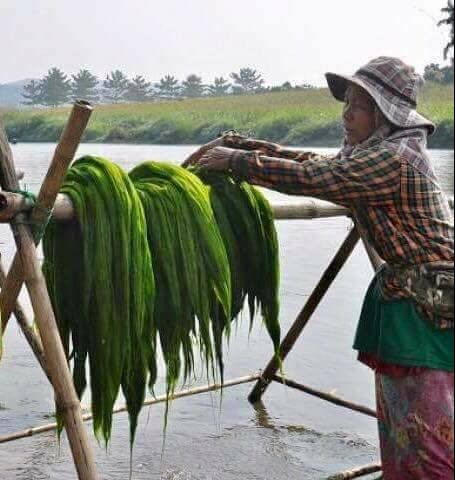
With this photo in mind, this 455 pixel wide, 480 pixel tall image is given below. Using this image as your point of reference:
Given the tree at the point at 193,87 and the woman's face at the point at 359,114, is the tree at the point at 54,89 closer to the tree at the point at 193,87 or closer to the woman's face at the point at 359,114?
the tree at the point at 193,87

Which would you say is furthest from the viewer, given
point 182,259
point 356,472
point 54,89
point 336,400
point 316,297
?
point 54,89

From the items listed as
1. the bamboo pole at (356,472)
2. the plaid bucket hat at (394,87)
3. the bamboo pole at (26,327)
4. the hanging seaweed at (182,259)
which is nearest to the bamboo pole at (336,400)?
the bamboo pole at (356,472)

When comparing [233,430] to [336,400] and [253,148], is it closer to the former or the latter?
[336,400]

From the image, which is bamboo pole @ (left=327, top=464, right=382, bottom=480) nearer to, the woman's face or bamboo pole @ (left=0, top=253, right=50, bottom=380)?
bamboo pole @ (left=0, top=253, right=50, bottom=380)

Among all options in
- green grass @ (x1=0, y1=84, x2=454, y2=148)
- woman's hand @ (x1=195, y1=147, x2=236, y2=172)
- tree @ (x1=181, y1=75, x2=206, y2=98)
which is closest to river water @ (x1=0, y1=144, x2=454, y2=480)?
woman's hand @ (x1=195, y1=147, x2=236, y2=172)

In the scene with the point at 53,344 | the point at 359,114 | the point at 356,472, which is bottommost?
the point at 356,472

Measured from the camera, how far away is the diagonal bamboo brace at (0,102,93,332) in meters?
2.89

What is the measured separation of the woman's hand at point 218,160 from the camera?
3217 mm

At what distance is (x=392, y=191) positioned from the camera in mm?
2873

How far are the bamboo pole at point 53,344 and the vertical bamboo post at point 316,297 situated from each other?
6.34 feet

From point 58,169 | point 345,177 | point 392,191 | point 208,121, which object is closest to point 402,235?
point 392,191

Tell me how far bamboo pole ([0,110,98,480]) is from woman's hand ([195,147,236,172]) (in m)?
0.55

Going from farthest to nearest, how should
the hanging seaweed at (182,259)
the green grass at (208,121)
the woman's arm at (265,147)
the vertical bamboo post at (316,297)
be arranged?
the green grass at (208,121), the vertical bamboo post at (316,297), the woman's arm at (265,147), the hanging seaweed at (182,259)

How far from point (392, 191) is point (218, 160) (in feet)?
2.16
